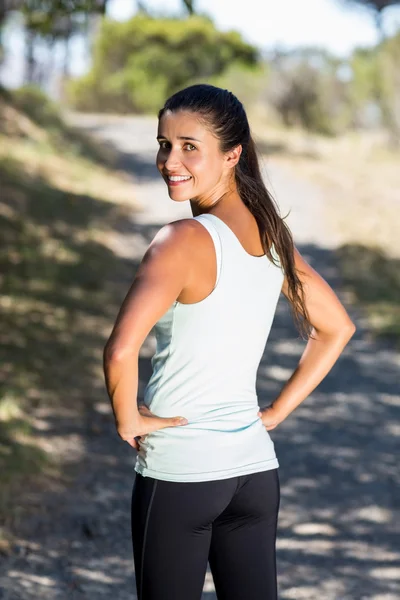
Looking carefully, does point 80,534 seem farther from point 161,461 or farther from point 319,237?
point 319,237

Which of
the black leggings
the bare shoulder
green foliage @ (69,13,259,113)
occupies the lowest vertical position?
the black leggings

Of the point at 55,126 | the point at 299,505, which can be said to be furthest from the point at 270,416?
the point at 55,126

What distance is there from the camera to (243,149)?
225cm

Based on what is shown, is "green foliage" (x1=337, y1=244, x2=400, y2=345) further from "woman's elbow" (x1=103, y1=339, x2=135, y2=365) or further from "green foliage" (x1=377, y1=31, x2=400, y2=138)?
"green foliage" (x1=377, y1=31, x2=400, y2=138)

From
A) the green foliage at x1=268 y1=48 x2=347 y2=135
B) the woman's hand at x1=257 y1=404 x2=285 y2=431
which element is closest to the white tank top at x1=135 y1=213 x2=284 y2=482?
the woman's hand at x1=257 y1=404 x2=285 y2=431

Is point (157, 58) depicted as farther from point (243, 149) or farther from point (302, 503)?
point (243, 149)

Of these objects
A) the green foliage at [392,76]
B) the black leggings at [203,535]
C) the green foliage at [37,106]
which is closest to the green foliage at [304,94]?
the green foliage at [392,76]

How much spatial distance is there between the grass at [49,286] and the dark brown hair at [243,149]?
9.86 ft

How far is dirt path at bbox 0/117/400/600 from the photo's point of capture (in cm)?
414

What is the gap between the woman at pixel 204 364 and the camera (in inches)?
78.5

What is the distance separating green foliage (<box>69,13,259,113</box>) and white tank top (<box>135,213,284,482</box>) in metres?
27.9

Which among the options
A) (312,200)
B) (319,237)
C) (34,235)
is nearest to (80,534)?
(34,235)

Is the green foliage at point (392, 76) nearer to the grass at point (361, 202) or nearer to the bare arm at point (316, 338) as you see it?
the grass at point (361, 202)

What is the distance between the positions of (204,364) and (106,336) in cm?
601
